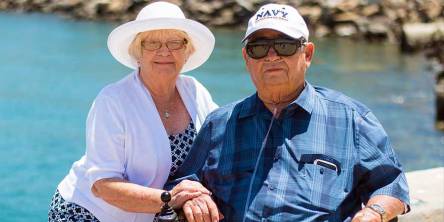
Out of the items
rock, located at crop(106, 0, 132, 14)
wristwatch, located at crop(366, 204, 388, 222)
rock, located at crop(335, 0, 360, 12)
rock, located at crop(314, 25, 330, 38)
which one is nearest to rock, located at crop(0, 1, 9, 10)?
rock, located at crop(106, 0, 132, 14)

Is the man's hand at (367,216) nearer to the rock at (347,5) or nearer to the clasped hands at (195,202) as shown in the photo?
the clasped hands at (195,202)

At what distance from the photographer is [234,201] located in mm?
3080

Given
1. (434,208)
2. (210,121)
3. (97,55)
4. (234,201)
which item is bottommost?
(97,55)

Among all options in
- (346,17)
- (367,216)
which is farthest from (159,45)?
(346,17)

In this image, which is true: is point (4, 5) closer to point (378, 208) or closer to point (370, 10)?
point (370, 10)

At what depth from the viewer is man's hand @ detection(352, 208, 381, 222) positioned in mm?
2941

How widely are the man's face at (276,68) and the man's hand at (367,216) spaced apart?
0.53m

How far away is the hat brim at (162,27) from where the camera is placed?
3359 mm

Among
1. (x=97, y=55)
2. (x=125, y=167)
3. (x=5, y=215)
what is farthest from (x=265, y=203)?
(x=97, y=55)

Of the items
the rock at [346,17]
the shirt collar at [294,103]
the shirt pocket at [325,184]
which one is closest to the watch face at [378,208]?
the shirt pocket at [325,184]

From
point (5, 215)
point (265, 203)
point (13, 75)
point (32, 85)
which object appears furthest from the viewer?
point (13, 75)

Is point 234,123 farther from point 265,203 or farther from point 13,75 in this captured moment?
point 13,75

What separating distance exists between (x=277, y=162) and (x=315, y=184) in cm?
16

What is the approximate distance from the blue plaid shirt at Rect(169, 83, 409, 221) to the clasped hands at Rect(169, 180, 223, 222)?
8cm
